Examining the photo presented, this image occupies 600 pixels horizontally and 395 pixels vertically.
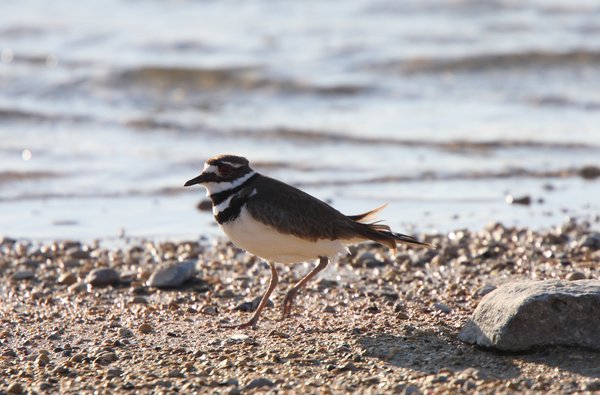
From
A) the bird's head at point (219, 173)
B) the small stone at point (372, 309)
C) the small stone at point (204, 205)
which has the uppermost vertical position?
the bird's head at point (219, 173)

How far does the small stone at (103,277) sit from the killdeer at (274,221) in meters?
1.60

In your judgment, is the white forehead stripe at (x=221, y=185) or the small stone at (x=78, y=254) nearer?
the white forehead stripe at (x=221, y=185)

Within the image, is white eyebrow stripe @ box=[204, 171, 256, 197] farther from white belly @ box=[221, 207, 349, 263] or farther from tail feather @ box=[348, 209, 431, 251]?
tail feather @ box=[348, 209, 431, 251]

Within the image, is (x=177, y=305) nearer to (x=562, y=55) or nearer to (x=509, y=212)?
(x=509, y=212)

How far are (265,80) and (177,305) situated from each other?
33.1 feet

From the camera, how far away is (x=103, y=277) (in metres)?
7.81

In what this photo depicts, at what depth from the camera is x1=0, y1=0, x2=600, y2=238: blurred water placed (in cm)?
1056

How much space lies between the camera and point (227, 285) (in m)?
7.79

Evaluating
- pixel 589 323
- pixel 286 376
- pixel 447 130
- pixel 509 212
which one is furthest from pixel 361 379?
pixel 447 130

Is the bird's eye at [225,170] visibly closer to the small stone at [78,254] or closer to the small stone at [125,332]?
the small stone at [125,332]

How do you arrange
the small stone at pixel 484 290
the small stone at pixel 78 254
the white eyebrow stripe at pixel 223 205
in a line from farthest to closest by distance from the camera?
the small stone at pixel 78 254 → the small stone at pixel 484 290 → the white eyebrow stripe at pixel 223 205

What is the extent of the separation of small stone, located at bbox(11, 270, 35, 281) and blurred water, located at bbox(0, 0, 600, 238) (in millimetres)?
1251

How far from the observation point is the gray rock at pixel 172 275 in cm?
770

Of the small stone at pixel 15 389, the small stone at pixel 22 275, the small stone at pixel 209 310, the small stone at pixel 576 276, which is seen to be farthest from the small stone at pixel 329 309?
the small stone at pixel 22 275
